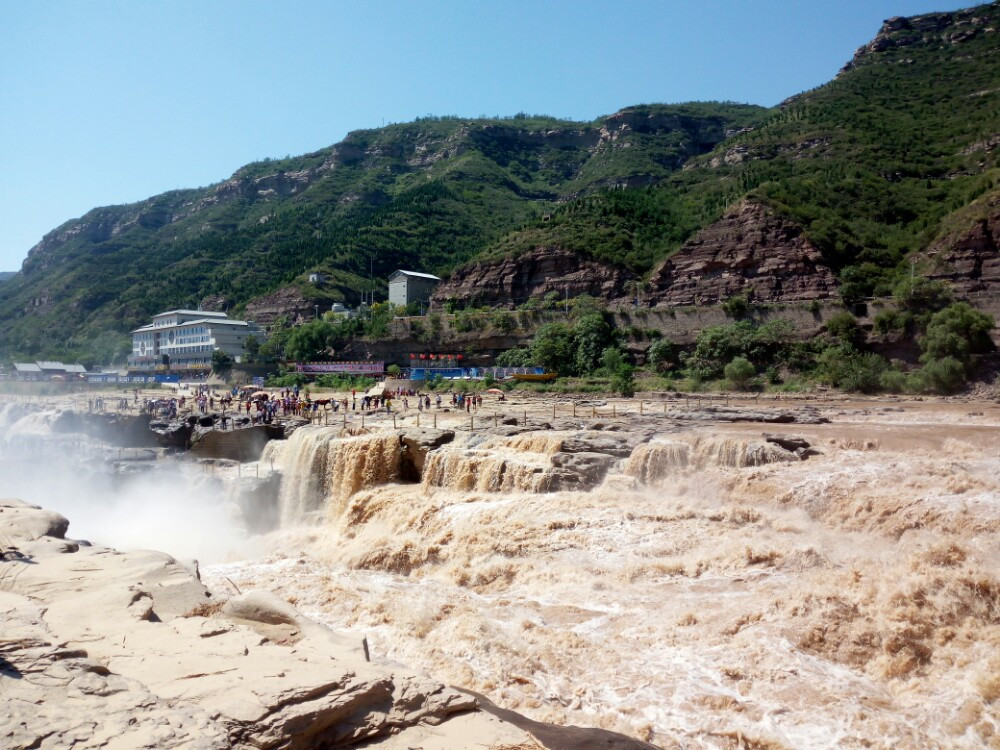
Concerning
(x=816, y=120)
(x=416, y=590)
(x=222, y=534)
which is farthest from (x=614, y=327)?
(x=816, y=120)

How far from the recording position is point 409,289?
69.5 metres

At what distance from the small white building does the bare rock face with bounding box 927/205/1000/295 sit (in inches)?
1851

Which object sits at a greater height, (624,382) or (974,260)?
(974,260)

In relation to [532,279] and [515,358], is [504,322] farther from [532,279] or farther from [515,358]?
[532,279]

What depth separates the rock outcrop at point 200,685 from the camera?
499 cm

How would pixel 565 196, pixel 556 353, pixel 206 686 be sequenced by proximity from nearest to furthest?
pixel 206 686 < pixel 556 353 < pixel 565 196

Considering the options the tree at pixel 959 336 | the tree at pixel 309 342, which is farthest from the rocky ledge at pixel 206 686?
the tree at pixel 309 342

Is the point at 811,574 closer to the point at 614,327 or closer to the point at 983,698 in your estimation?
the point at 983,698

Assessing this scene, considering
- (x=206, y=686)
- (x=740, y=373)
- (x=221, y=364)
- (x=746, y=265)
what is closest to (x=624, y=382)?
(x=740, y=373)

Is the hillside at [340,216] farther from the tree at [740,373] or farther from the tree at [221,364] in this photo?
the tree at [740,373]

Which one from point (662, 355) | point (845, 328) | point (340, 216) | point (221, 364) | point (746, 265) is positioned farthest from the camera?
point (340, 216)

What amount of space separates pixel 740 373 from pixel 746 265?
16.5 meters

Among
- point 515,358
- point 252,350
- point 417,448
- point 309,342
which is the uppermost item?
point 309,342

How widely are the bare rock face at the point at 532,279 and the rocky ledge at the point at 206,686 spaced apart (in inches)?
1989
